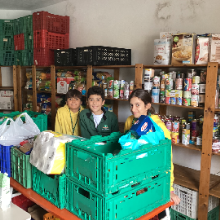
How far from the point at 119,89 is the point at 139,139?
6.48 feet

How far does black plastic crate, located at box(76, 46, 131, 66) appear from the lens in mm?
3643

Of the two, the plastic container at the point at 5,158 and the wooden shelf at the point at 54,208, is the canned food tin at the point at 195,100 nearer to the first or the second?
the wooden shelf at the point at 54,208

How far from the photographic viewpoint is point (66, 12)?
493 centimetres

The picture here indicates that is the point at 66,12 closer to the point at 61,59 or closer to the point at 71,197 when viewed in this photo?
the point at 61,59

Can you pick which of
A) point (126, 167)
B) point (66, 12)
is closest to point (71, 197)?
point (126, 167)

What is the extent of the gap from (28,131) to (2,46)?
12.0ft

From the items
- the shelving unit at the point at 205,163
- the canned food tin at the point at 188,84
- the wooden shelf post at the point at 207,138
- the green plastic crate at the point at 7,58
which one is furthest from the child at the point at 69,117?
the green plastic crate at the point at 7,58

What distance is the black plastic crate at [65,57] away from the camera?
405 centimetres

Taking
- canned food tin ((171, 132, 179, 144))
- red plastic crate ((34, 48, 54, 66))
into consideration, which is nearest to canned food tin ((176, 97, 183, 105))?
canned food tin ((171, 132, 179, 144))

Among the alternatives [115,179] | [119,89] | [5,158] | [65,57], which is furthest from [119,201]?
[65,57]

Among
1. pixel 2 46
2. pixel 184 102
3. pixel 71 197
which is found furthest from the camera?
pixel 2 46

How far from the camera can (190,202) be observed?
9.90 ft

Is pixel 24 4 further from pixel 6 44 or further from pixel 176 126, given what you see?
pixel 176 126

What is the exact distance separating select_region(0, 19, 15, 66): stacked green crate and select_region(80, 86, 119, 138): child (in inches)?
128
